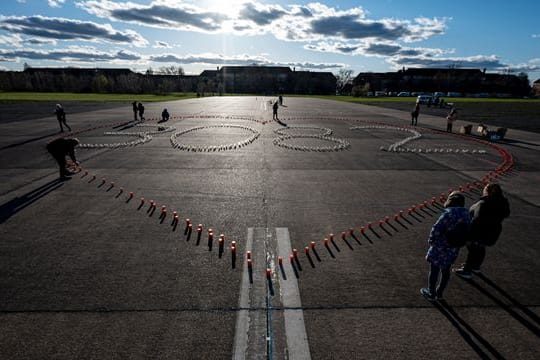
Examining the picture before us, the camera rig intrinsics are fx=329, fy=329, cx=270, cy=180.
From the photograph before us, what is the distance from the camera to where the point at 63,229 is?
9.25 m

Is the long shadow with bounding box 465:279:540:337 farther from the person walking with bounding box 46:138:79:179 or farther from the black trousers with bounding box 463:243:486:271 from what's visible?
the person walking with bounding box 46:138:79:179

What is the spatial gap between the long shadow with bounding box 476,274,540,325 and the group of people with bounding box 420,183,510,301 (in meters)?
0.29

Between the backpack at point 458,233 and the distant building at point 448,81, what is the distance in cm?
14555

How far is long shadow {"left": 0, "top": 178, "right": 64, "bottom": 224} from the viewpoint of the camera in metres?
10.4

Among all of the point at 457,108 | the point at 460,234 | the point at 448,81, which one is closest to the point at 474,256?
the point at 460,234

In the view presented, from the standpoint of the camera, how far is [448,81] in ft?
518

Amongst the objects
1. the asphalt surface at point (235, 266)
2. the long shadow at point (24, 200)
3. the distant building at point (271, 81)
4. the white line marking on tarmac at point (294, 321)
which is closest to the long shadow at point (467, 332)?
the asphalt surface at point (235, 266)

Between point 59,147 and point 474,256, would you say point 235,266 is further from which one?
point 59,147

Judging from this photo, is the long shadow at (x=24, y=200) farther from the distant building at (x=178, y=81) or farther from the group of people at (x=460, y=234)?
the distant building at (x=178, y=81)

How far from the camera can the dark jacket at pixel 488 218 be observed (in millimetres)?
6617

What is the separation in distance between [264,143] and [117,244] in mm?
15878

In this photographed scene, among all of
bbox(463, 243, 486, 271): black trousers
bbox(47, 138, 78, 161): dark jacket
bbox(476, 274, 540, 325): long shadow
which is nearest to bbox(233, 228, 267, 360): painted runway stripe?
bbox(463, 243, 486, 271): black trousers

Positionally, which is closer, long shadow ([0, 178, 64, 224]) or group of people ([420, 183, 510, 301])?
group of people ([420, 183, 510, 301])

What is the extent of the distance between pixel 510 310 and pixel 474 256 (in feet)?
4.36
